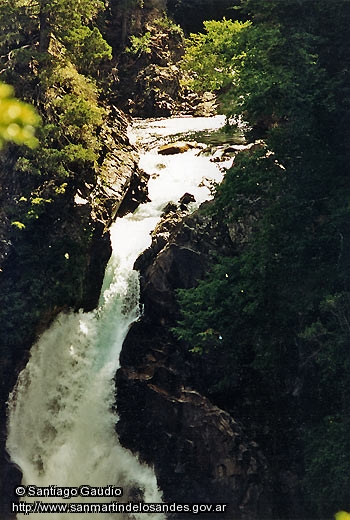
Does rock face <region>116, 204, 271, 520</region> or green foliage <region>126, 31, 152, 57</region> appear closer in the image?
rock face <region>116, 204, 271, 520</region>

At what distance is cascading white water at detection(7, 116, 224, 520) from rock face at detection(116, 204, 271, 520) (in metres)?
0.27

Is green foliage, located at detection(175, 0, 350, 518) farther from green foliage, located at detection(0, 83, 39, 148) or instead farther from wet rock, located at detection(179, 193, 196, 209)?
green foliage, located at detection(0, 83, 39, 148)

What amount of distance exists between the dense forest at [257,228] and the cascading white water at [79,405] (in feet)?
1.43

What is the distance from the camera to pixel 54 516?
11.5 m

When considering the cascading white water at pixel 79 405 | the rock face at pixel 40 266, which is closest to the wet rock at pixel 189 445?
the cascading white water at pixel 79 405

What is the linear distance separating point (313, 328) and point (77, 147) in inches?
265

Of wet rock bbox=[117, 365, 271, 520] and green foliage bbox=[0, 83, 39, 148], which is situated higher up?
green foliage bbox=[0, 83, 39, 148]

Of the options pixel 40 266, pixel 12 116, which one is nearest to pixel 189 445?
pixel 40 266

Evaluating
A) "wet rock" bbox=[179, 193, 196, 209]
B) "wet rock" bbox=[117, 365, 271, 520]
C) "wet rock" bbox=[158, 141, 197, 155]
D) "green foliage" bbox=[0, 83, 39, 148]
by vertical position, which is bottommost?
"wet rock" bbox=[117, 365, 271, 520]

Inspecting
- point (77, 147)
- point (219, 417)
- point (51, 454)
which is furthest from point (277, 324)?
point (77, 147)

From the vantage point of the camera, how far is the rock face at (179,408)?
1115cm

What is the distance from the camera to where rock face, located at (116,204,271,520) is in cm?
1115

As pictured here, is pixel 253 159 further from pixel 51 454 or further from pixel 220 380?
pixel 51 454

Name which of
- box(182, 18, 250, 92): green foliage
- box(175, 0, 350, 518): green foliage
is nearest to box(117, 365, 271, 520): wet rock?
box(175, 0, 350, 518): green foliage
